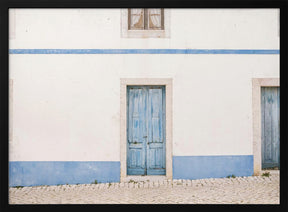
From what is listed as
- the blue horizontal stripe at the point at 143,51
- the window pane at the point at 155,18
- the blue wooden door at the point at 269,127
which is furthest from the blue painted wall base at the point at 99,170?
the window pane at the point at 155,18

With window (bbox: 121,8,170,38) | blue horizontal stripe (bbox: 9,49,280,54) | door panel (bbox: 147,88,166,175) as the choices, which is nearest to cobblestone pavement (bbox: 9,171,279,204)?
door panel (bbox: 147,88,166,175)

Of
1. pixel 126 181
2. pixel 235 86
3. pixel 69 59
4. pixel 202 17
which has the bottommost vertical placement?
pixel 126 181

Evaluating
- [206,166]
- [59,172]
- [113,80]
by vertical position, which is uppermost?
[113,80]

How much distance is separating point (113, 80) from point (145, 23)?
146 cm

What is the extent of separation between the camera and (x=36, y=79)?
7074mm

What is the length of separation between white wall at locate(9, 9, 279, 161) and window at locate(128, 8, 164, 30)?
0.33 m

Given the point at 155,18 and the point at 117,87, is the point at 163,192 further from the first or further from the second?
the point at 155,18

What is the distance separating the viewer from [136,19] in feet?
24.1

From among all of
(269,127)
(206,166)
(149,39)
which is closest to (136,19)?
(149,39)

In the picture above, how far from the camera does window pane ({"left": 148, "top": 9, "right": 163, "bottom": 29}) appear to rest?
7328mm
